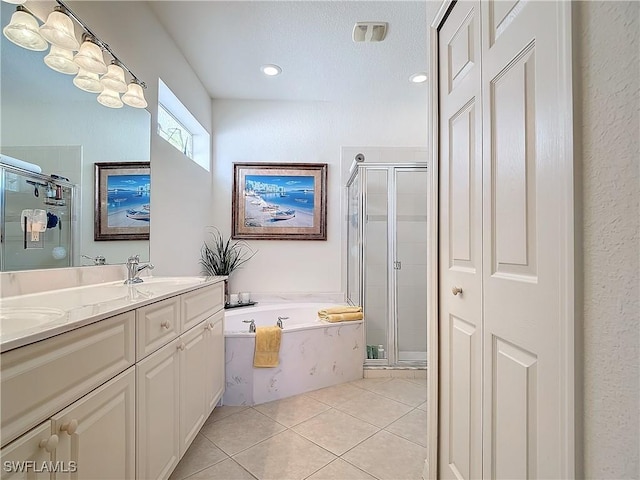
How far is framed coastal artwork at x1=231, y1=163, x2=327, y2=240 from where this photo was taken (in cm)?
349

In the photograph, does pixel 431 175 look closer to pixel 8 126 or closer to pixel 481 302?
pixel 481 302

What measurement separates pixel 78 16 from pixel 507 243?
2.05 m

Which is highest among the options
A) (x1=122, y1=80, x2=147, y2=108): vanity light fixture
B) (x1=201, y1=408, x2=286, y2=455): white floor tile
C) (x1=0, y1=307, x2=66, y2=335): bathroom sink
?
(x1=122, y1=80, x2=147, y2=108): vanity light fixture

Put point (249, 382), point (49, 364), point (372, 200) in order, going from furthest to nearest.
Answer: point (372, 200), point (249, 382), point (49, 364)

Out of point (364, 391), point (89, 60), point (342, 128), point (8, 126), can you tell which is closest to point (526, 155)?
point (8, 126)

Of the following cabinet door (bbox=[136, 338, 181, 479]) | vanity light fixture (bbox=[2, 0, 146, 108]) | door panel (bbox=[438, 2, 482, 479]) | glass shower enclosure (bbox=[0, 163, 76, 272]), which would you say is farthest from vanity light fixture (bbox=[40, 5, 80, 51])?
door panel (bbox=[438, 2, 482, 479])

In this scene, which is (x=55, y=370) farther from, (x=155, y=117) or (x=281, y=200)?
(x=281, y=200)

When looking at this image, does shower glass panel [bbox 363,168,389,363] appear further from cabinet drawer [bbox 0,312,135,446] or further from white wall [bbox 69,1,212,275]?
cabinet drawer [bbox 0,312,135,446]

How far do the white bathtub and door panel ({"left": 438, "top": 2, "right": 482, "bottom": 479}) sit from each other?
122 cm

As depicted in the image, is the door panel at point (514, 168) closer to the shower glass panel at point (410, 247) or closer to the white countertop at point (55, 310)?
the white countertop at point (55, 310)

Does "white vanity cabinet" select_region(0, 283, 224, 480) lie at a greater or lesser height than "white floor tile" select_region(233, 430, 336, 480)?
greater

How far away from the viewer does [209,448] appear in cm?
172

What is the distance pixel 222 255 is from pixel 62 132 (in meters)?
2.10

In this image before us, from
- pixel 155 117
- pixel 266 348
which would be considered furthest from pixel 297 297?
pixel 155 117
